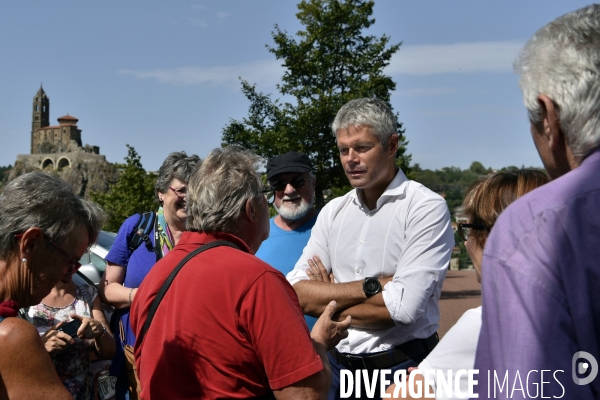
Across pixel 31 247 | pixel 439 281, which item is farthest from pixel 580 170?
pixel 439 281

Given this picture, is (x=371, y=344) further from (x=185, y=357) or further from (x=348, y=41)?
(x=348, y=41)

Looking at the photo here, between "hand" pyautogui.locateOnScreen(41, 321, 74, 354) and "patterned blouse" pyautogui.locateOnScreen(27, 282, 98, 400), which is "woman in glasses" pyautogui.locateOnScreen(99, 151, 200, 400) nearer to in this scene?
"patterned blouse" pyautogui.locateOnScreen(27, 282, 98, 400)

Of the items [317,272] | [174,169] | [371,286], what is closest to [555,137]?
[371,286]

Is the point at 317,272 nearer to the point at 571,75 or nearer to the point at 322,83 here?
the point at 571,75

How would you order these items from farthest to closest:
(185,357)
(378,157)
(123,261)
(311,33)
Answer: (311,33) → (123,261) → (378,157) → (185,357)

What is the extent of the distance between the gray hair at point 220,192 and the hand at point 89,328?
177 centimetres

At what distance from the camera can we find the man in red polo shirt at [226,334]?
8.00 feet

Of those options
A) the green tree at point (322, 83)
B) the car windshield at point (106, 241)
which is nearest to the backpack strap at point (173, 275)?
the car windshield at point (106, 241)

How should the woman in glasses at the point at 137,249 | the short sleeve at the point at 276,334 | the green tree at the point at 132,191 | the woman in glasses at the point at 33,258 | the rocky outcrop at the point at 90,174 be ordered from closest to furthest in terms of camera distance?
1. the woman in glasses at the point at 33,258
2. the short sleeve at the point at 276,334
3. the woman in glasses at the point at 137,249
4. the green tree at the point at 132,191
5. the rocky outcrop at the point at 90,174

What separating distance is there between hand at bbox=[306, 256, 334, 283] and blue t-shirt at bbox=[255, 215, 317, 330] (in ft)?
2.17

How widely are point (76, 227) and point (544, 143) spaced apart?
1910 millimetres

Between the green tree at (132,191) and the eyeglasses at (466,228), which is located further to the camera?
the green tree at (132,191)

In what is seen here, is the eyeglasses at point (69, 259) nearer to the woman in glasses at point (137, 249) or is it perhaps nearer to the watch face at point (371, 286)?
the watch face at point (371, 286)

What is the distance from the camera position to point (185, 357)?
2.52 m
